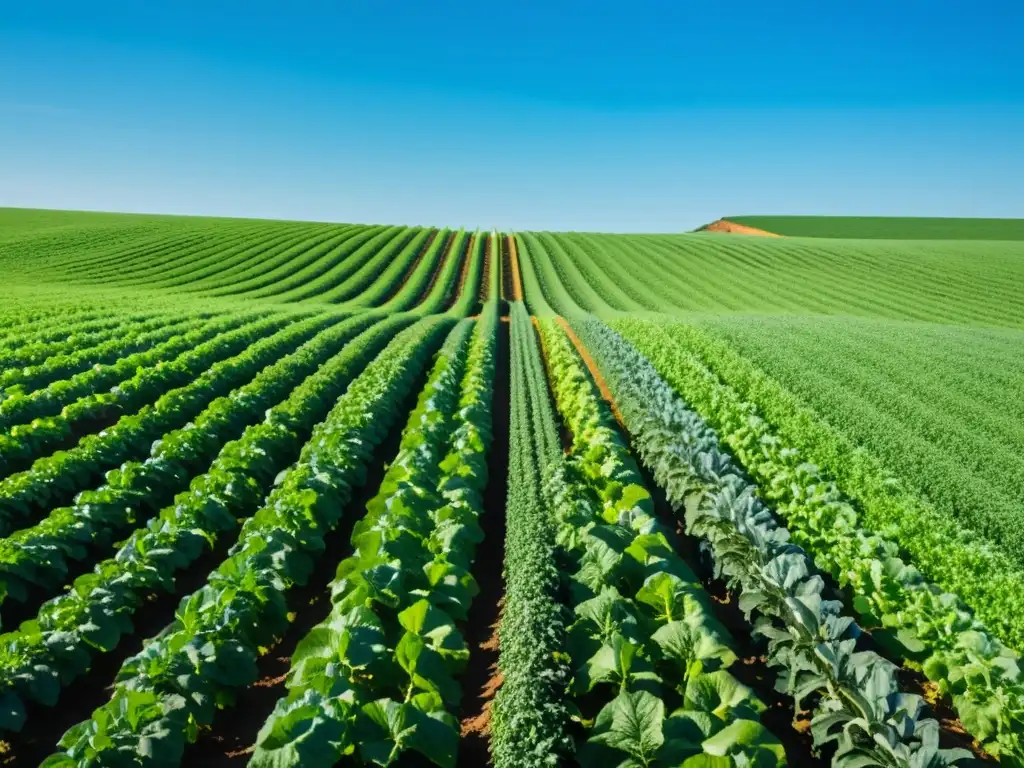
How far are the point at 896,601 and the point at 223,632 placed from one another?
7181mm

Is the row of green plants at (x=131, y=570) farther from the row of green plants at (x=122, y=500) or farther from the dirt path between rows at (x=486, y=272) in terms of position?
the dirt path between rows at (x=486, y=272)

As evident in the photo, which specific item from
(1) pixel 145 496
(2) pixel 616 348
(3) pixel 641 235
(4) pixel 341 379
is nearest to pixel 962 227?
(3) pixel 641 235

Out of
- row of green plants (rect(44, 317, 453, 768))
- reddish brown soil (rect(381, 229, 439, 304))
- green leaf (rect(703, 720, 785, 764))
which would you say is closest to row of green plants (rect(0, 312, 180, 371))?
row of green plants (rect(44, 317, 453, 768))

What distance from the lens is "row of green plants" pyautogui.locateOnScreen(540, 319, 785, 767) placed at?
14.9 ft

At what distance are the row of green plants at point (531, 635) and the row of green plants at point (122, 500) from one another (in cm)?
549

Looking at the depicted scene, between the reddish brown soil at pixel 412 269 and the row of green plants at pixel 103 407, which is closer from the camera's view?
the row of green plants at pixel 103 407

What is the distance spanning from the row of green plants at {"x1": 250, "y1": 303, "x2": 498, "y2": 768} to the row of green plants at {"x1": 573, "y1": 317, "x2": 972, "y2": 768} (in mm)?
3129

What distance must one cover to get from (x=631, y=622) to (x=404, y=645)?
86.2 inches

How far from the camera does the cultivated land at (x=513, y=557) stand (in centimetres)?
501

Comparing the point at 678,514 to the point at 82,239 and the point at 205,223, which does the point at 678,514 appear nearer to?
the point at 82,239

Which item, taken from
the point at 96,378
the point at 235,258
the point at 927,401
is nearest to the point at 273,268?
the point at 235,258

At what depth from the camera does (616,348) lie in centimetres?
2023

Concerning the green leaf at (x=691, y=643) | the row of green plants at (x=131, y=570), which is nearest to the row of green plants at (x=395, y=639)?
the green leaf at (x=691, y=643)

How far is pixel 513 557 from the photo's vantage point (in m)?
7.88
